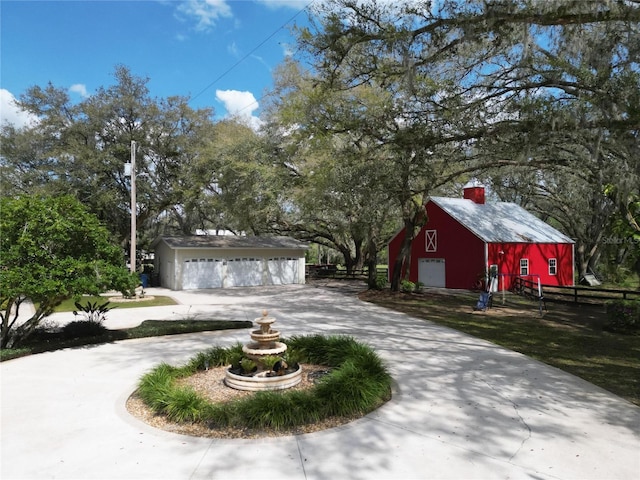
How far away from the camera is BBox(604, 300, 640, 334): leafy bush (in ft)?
36.2

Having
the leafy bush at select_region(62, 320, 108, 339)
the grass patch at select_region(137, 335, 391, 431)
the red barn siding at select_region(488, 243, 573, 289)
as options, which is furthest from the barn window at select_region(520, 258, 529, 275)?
the leafy bush at select_region(62, 320, 108, 339)

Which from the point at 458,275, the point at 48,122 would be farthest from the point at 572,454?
the point at 48,122

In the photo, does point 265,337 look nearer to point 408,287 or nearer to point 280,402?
point 280,402

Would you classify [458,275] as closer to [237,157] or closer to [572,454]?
[237,157]

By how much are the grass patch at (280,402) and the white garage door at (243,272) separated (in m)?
18.6

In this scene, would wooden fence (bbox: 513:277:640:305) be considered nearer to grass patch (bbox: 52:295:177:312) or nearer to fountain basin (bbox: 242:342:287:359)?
fountain basin (bbox: 242:342:287:359)

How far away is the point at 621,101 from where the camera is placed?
25.3 ft

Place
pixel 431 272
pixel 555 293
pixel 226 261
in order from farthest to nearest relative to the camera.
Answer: pixel 226 261, pixel 431 272, pixel 555 293

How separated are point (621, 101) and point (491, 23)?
114 inches

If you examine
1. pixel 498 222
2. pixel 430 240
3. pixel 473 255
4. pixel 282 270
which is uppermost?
pixel 498 222

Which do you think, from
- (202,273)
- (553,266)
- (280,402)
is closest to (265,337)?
(280,402)

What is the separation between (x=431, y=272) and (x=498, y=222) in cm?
450

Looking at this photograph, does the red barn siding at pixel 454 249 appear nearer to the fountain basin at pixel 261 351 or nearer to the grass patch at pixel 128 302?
the grass patch at pixel 128 302

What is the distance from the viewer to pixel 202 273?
78.8 ft
